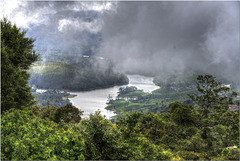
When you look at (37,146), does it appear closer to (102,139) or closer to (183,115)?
(102,139)

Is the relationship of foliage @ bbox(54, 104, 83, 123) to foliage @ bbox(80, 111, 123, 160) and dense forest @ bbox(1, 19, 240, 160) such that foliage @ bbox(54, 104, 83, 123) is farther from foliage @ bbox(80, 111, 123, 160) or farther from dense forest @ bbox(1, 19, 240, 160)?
foliage @ bbox(80, 111, 123, 160)

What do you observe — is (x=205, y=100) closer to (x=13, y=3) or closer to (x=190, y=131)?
(x=190, y=131)

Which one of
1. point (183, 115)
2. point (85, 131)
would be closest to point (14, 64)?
point (85, 131)

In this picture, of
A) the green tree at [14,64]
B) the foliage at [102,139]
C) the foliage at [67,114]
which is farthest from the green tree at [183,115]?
the green tree at [14,64]

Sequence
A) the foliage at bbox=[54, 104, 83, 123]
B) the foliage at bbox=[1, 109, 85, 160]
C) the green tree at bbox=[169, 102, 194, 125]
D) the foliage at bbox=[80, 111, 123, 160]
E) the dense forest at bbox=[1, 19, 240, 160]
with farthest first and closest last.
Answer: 1. the green tree at bbox=[169, 102, 194, 125]
2. the foliage at bbox=[54, 104, 83, 123]
3. the foliage at bbox=[80, 111, 123, 160]
4. the dense forest at bbox=[1, 19, 240, 160]
5. the foliage at bbox=[1, 109, 85, 160]

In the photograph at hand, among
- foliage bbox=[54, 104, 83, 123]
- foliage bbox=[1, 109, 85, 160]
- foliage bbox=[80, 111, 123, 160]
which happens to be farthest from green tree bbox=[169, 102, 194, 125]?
foliage bbox=[1, 109, 85, 160]

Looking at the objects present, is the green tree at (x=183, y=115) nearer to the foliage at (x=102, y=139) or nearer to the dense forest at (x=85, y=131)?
the dense forest at (x=85, y=131)

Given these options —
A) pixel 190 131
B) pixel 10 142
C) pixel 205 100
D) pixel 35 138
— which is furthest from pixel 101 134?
pixel 205 100
